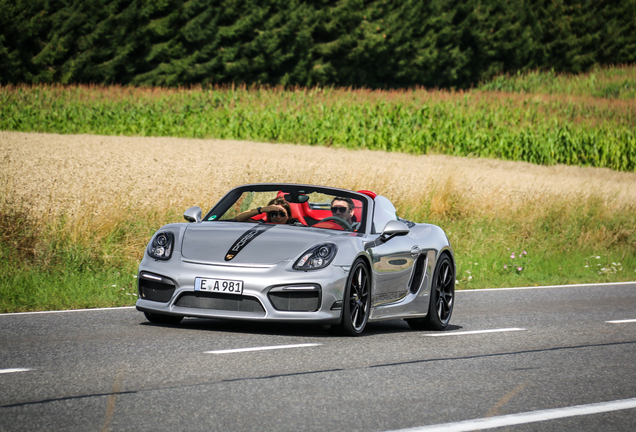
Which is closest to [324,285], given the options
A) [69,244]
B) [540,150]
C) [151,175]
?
[69,244]

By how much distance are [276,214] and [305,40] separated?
166ft

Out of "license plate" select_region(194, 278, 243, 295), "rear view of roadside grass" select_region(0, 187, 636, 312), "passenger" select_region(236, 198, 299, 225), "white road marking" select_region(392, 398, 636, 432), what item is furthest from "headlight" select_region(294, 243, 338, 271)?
"rear view of roadside grass" select_region(0, 187, 636, 312)

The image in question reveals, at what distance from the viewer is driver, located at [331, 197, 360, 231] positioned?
8.93 m

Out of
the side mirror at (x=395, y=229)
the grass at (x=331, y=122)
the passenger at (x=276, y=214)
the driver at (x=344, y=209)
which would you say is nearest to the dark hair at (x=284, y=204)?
the passenger at (x=276, y=214)

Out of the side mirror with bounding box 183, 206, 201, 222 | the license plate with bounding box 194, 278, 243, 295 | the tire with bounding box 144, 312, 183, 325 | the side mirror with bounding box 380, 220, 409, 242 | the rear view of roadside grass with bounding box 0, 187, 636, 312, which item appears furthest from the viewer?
the rear view of roadside grass with bounding box 0, 187, 636, 312

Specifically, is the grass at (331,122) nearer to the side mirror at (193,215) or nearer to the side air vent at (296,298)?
the side mirror at (193,215)

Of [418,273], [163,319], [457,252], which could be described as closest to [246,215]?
[163,319]

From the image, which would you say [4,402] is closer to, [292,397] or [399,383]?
[292,397]

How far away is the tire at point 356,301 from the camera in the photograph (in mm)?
7910

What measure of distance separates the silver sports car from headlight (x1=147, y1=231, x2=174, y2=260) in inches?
0.4

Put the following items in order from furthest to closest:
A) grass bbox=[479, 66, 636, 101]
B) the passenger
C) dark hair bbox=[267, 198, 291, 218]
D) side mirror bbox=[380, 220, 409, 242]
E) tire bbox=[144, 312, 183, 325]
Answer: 1. grass bbox=[479, 66, 636, 101]
2. dark hair bbox=[267, 198, 291, 218]
3. the passenger
4. tire bbox=[144, 312, 183, 325]
5. side mirror bbox=[380, 220, 409, 242]

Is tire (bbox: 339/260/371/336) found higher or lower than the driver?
lower

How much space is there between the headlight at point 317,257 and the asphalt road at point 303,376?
62 centimetres

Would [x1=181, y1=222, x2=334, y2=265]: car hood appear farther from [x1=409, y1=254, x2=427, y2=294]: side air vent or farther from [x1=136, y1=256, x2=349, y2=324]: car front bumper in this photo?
[x1=409, y1=254, x2=427, y2=294]: side air vent
